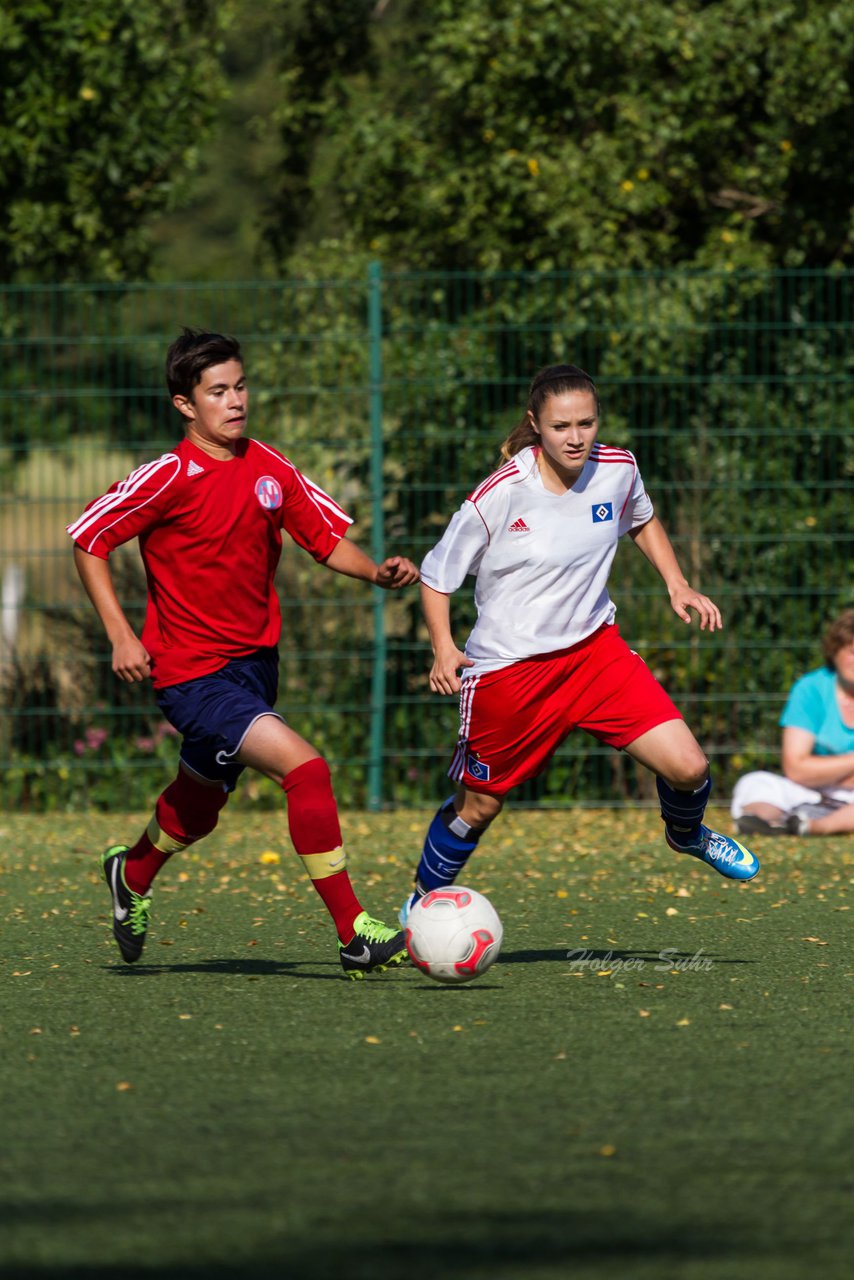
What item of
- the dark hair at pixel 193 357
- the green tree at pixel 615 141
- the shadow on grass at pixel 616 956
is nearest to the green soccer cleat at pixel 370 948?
the shadow on grass at pixel 616 956

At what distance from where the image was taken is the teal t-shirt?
9.25 metres

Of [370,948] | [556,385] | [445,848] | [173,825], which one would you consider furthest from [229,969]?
[556,385]

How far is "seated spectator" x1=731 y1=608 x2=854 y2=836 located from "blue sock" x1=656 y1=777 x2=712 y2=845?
3300 millimetres

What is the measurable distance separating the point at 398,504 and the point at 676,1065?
5.97m

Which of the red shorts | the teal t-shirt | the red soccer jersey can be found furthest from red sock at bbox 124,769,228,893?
the teal t-shirt

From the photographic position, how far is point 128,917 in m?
5.91

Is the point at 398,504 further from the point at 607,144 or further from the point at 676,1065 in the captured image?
the point at 676,1065

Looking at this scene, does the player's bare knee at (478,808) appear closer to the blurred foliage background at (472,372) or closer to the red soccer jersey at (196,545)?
the red soccer jersey at (196,545)

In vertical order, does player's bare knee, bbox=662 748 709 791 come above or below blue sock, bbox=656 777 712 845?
above

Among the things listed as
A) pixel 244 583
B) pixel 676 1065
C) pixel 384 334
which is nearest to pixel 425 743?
pixel 384 334

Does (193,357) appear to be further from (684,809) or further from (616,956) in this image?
(616,956)

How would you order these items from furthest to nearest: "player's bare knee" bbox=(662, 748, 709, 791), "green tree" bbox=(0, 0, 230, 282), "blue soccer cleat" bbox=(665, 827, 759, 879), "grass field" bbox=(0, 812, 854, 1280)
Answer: "green tree" bbox=(0, 0, 230, 282) → "blue soccer cleat" bbox=(665, 827, 759, 879) → "player's bare knee" bbox=(662, 748, 709, 791) → "grass field" bbox=(0, 812, 854, 1280)

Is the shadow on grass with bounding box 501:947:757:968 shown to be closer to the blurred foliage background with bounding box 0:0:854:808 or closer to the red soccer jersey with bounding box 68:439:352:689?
the red soccer jersey with bounding box 68:439:352:689

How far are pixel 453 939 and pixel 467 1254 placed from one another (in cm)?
222
